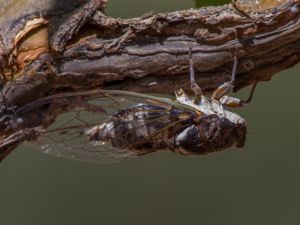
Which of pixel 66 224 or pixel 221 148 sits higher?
pixel 221 148

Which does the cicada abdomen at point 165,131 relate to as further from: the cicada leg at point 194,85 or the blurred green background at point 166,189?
the blurred green background at point 166,189

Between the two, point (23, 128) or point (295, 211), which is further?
point (295, 211)

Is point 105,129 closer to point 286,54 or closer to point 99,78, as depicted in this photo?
point 99,78

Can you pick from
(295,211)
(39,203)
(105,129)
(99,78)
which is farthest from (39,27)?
(295,211)

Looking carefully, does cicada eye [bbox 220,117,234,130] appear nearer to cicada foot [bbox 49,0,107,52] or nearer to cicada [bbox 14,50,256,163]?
cicada [bbox 14,50,256,163]

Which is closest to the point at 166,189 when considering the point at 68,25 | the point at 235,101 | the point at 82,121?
the point at 235,101

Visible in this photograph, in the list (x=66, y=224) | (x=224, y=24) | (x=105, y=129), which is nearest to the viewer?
(x=224, y=24)
